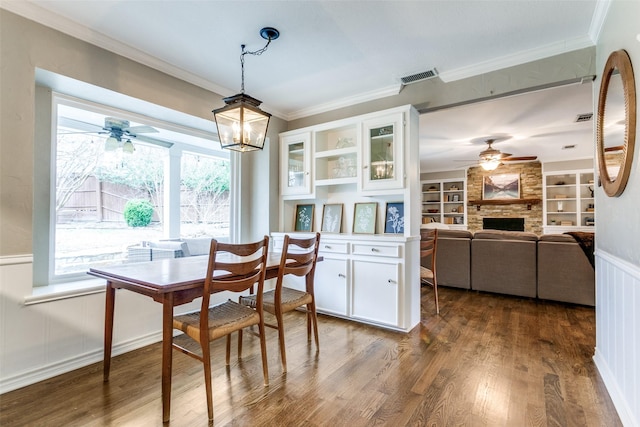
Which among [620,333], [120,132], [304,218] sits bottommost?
[620,333]

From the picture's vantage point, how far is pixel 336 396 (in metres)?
1.89

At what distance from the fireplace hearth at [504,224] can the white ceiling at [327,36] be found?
5.35 meters

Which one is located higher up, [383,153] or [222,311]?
[383,153]

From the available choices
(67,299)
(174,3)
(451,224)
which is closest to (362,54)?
(174,3)

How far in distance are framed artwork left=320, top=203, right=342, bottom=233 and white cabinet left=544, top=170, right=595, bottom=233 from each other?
6.51 m

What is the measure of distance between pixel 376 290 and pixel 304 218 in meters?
1.43

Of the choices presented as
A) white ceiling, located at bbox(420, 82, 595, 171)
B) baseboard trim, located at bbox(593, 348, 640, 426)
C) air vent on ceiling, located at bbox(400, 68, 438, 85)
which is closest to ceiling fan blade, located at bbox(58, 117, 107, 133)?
air vent on ceiling, located at bbox(400, 68, 438, 85)

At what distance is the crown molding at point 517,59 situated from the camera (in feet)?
7.79

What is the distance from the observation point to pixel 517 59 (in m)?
2.60

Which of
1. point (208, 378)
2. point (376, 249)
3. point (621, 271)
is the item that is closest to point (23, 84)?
point (208, 378)

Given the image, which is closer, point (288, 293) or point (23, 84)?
point (23, 84)

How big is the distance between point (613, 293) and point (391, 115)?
7.25 feet

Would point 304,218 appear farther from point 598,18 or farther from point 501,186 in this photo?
point 501,186

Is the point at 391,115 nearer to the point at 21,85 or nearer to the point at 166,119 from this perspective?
the point at 166,119
